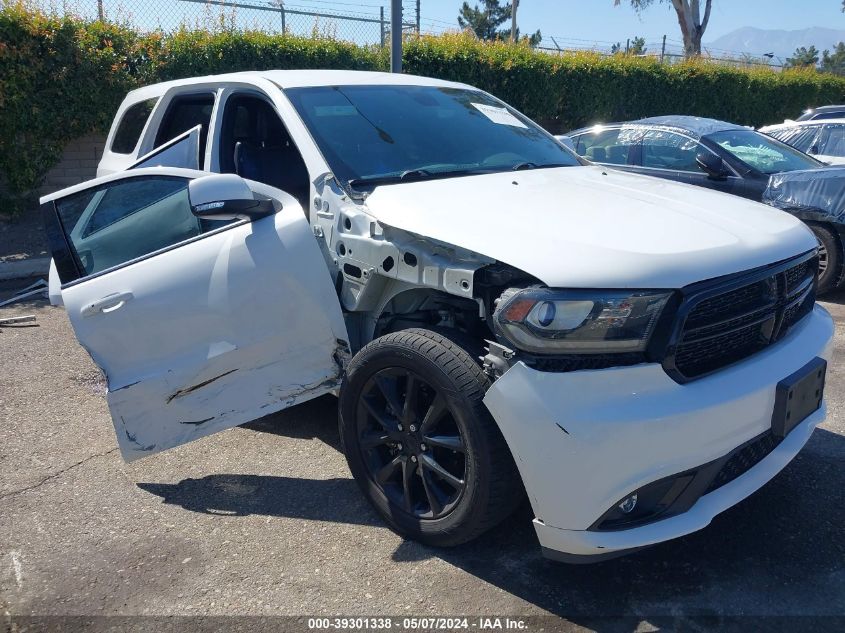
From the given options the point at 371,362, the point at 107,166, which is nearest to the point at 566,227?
the point at 371,362

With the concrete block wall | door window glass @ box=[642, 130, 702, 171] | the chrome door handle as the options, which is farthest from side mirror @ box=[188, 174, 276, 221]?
the concrete block wall

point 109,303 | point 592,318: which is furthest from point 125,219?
point 592,318

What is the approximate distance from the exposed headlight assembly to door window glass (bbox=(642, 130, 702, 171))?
587 centimetres

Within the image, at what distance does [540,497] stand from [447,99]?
2.67 metres

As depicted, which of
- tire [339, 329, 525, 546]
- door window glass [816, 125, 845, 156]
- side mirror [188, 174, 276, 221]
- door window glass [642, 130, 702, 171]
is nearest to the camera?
tire [339, 329, 525, 546]

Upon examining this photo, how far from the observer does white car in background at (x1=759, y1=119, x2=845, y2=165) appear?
9758 mm

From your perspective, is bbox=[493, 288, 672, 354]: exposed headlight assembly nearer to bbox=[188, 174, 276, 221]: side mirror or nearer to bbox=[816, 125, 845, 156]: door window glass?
bbox=[188, 174, 276, 221]: side mirror

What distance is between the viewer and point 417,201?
3.11 m

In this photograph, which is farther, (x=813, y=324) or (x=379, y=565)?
(x=813, y=324)

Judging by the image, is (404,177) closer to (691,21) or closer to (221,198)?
(221,198)

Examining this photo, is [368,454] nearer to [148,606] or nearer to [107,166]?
[148,606]

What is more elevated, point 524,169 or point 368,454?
point 524,169

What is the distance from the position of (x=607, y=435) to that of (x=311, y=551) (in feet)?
4.64

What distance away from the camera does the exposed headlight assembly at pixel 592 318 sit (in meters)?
2.44
